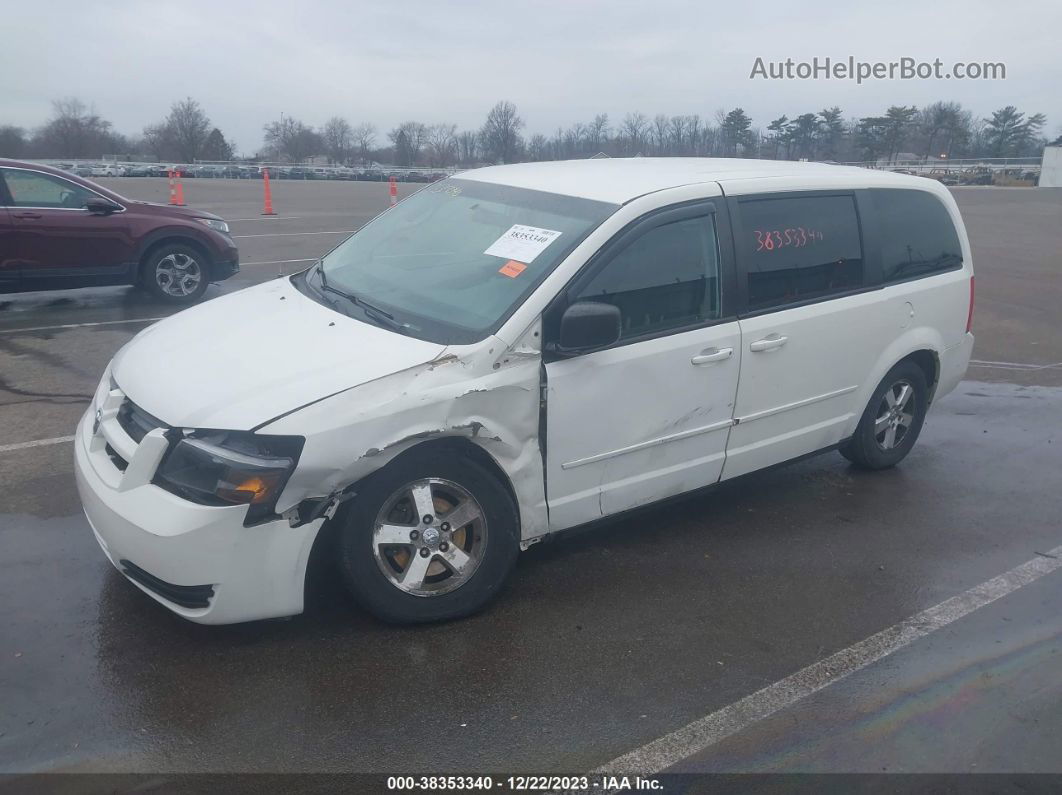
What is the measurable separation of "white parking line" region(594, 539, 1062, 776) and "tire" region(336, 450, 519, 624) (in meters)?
1.02

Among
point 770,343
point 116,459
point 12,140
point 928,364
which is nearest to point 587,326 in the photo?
point 770,343

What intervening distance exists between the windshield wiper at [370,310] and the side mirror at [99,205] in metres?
6.28

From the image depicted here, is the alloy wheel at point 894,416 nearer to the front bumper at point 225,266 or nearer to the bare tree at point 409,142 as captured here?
the front bumper at point 225,266

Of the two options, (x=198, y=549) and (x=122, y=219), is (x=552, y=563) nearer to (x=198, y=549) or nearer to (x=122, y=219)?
(x=198, y=549)

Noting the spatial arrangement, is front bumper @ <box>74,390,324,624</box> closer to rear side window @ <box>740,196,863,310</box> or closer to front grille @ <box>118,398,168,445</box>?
front grille @ <box>118,398,168,445</box>

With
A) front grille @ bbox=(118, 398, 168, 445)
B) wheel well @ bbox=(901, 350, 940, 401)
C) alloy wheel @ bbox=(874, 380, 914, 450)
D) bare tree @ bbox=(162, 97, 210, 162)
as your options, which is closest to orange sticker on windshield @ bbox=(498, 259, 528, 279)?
front grille @ bbox=(118, 398, 168, 445)

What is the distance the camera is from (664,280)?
168 inches

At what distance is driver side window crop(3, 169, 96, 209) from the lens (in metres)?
9.36

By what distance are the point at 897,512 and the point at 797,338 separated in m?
1.33

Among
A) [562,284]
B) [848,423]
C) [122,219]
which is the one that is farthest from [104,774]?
[122,219]

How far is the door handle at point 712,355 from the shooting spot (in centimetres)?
429

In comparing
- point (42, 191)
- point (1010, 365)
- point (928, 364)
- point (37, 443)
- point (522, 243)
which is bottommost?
point (1010, 365)

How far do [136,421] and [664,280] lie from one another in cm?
236

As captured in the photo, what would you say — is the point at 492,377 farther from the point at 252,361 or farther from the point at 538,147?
the point at 538,147
